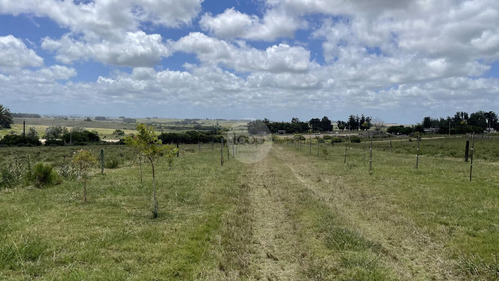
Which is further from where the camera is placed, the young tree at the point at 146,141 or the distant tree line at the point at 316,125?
the distant tree line at the point at 316,125

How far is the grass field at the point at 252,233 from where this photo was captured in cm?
532

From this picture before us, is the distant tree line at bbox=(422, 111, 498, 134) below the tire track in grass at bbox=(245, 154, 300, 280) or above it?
above

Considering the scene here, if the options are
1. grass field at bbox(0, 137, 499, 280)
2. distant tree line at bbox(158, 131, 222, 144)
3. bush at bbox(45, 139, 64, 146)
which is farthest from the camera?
distant tree line at bbox(158, 131, 222, 144)

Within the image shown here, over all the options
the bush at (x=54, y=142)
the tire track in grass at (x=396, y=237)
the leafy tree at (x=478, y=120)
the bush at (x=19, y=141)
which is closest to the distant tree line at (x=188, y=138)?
the bush at (x=54, y=142)

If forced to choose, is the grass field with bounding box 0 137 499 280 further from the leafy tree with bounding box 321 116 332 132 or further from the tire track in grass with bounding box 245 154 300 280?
the leafy tree with bounding box 321 116 332 132

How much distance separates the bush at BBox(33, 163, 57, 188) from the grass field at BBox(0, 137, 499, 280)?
0.62 m

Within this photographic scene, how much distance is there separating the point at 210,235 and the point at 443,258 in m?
4.59

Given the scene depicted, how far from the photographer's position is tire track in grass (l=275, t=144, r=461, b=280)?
5.42 metres

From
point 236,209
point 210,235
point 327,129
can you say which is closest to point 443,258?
point 210,235

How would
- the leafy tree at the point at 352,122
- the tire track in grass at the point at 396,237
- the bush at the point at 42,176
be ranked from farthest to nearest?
the leafy tree at the point at 352,122
the bush at the point at 42,176
the tire track in grass at the point at 396,237

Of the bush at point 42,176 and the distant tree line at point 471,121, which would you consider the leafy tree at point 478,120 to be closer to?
the distant tree line at point 471,121

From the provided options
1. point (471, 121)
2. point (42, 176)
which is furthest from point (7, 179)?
point (471, 121)

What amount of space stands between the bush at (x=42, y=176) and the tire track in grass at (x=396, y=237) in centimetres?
1067

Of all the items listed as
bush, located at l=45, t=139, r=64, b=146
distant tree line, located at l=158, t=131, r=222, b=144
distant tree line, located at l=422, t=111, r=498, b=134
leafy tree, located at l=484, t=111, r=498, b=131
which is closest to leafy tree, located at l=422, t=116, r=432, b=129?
distant tree line, located at l=422, t=111, r=498, b=134
